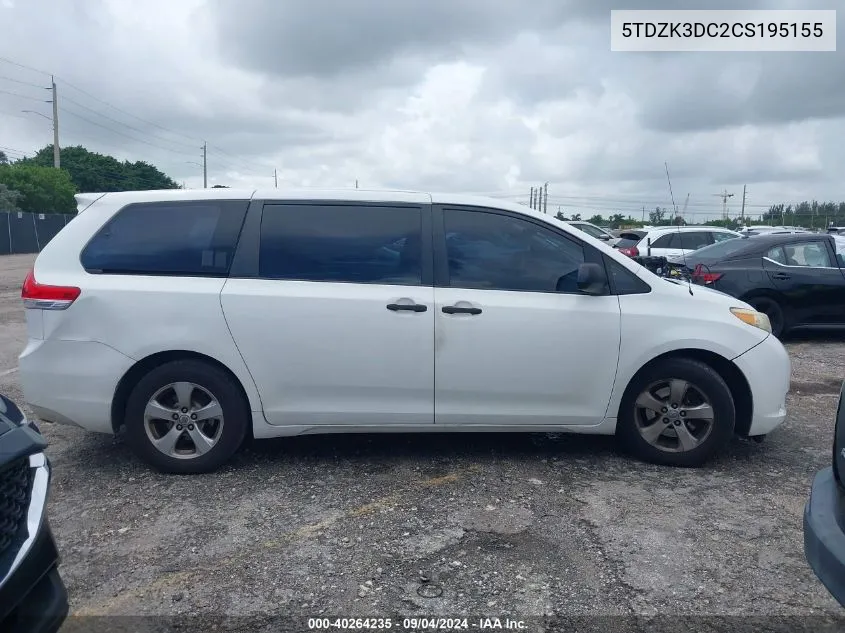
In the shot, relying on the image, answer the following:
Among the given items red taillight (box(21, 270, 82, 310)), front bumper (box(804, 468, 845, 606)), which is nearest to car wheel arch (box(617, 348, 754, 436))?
front bumper (box(804, 468, 845, 606))

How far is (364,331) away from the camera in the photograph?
4336 millimetres

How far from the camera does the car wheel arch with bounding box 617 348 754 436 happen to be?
454cm

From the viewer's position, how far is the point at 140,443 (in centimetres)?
436

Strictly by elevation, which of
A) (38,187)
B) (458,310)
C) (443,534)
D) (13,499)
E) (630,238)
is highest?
(38,187)

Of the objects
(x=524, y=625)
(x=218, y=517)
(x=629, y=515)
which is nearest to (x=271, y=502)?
(x=218, y=517)

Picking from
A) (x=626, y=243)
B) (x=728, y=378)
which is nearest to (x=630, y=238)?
(x=626, y=243)

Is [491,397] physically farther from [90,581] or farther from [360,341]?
[90,581]

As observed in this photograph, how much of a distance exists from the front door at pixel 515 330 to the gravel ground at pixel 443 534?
44 cm

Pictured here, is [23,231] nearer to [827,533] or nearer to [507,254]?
[507,254]

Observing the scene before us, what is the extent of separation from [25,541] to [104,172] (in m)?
79.1

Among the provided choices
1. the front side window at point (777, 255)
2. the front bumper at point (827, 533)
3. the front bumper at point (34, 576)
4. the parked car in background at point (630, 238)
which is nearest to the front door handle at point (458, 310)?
the front bumper at point (827, 533)

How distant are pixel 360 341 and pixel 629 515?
5.95 ft

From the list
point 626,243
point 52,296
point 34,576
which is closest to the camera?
point 34,576

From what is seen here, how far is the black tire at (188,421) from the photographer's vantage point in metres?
4.31
